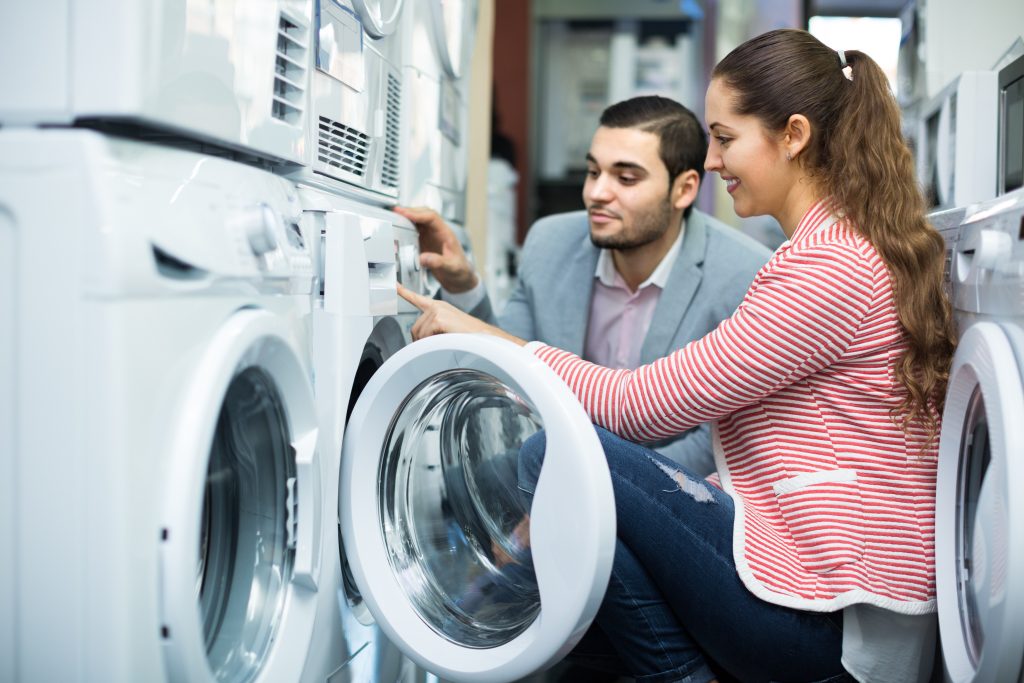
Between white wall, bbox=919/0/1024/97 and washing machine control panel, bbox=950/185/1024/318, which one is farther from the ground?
Answer: white wall, bbox=919/0/1024/97

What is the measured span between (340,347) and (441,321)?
22 centimetres

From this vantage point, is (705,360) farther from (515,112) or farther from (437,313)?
(515,112)

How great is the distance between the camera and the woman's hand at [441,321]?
1.33 meters

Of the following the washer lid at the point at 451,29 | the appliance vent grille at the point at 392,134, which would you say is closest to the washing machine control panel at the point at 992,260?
the appliance vent grille at the point at 392,134

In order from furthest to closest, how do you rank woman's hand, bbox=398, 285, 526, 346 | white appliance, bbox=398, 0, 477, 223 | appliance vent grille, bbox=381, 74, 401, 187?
white appliance, bbox=398, 0, 477, 223, appliance vent grille, bbox=381, 74, 401, 187, woman's hand, bbox=398, 285, 526, 346

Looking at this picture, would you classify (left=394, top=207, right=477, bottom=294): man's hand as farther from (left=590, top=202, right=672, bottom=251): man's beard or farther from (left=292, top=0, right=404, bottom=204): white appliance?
(left=590, top=202, right=672, bottom=251): man's beard

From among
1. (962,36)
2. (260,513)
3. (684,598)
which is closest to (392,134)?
(260,513)

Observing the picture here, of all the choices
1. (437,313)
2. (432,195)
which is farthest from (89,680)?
(432,195)

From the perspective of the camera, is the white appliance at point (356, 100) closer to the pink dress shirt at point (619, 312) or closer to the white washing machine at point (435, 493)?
the white washing machine at point (435, 493)

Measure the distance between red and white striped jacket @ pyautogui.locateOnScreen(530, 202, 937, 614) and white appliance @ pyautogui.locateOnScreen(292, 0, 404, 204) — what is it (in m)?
0.53

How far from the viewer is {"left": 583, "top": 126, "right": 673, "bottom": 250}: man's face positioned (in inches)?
74.5

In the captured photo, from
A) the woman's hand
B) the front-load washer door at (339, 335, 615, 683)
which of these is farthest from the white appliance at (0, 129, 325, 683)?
the woman's hand

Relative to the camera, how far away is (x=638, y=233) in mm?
1889

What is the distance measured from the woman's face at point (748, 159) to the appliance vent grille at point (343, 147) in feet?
1.70
